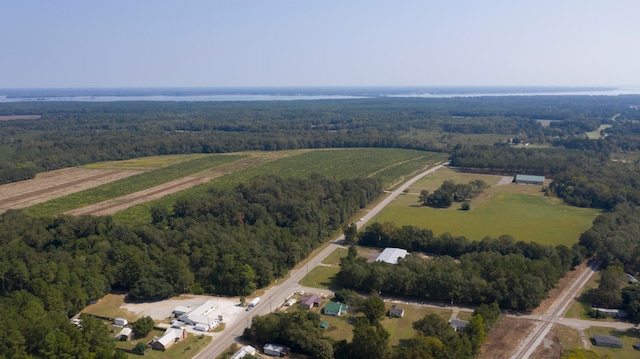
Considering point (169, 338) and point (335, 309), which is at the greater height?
point (169, 338)

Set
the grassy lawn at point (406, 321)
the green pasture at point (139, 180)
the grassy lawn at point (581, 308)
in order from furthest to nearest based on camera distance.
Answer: the green pasture at point (139, 180) < the grassy lawn at point (581, 308) < the grassy lawn at point (406, 321)

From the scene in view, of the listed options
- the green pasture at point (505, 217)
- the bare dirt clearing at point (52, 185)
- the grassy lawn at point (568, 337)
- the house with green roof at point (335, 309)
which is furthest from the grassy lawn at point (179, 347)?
the bare dirt clearing at point (52, 185)

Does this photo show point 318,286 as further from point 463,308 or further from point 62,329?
point 62,329

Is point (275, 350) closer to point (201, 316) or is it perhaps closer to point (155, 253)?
point (201, 316)

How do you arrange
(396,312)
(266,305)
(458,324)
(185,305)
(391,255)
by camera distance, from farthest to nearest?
(391,255) < (266,305) < (185,305) < (396,312) < (458,324)

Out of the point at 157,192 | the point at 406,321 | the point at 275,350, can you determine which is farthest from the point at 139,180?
the point at 406,321

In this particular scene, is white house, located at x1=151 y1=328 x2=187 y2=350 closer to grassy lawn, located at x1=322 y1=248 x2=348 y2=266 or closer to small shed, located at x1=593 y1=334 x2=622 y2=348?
grassy lawn, located at x1=322 y1=248 x2=348 y2=266

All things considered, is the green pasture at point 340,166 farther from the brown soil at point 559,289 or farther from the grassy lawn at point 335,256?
the brown soil at point 559,289
